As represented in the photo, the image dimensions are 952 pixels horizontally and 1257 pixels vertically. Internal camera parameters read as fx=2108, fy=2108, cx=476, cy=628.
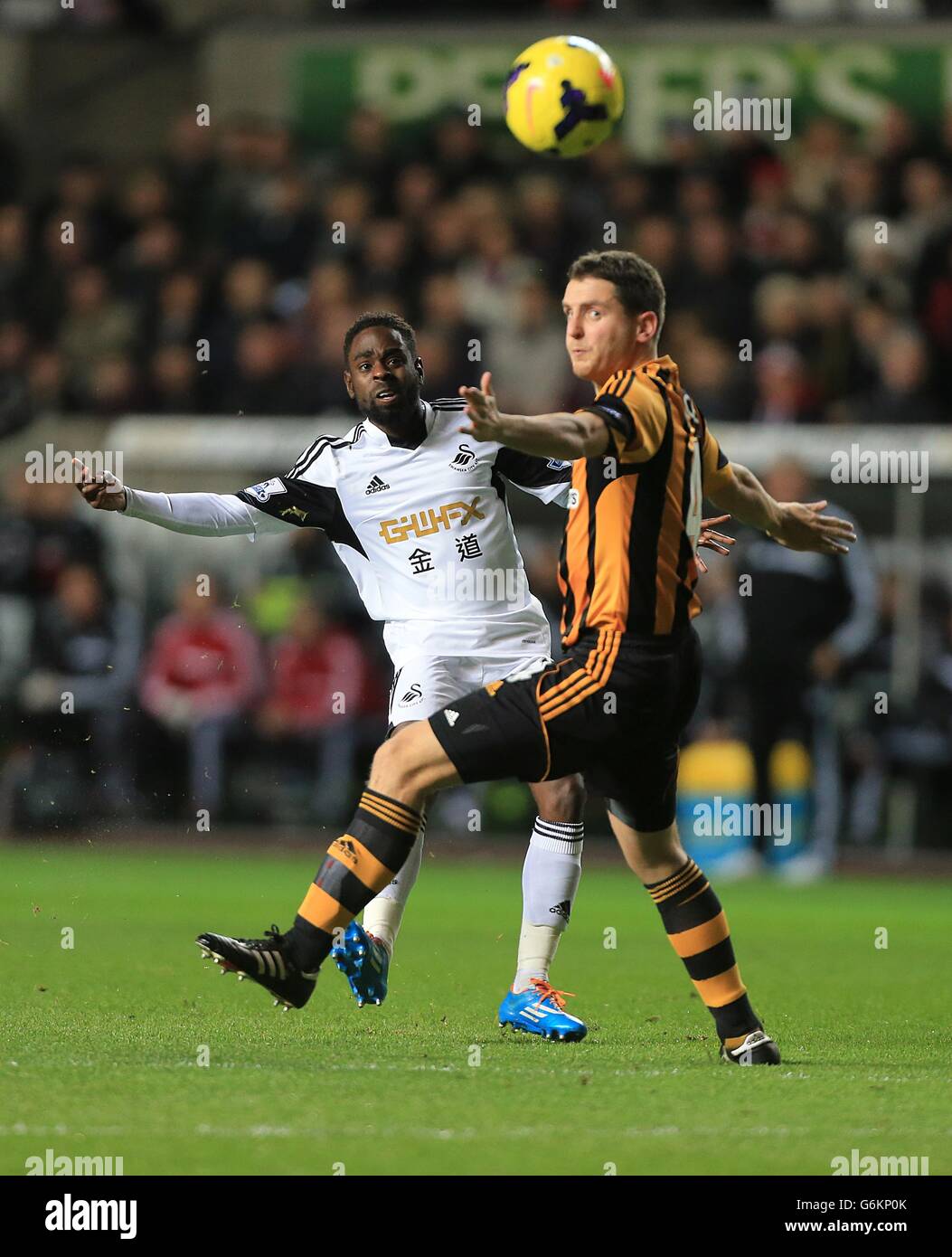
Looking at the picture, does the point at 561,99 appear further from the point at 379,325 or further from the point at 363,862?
the point at 363,862

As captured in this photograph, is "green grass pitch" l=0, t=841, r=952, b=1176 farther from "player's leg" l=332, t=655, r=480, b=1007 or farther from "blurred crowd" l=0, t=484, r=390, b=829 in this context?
"blurred crowd" l=0, t=484, r=390, b=829

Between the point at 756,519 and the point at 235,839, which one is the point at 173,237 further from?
the point at 756,519

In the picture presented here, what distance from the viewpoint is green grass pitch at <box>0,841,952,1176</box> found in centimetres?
484

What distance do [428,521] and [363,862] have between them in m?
1.61

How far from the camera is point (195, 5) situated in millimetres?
20766

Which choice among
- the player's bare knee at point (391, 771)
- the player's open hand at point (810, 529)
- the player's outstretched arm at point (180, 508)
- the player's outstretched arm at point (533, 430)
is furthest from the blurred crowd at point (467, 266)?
the player's outstretched arm at point (533, 430)

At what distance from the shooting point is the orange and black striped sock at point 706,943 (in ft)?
20.5

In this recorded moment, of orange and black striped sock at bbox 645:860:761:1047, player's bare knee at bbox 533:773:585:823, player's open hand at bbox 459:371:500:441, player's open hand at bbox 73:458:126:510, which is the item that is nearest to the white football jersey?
player's bare knee at bbox 533:773:585:823

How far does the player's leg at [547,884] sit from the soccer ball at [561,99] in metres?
2.81

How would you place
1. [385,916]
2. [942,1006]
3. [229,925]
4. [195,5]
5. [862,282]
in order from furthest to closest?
[195,5] → [862,282] → [229,925] → [942,1006] → [385,916]

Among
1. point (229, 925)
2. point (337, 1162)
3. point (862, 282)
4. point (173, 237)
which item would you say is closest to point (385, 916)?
point (337, 1162)

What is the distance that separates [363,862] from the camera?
5.95 m

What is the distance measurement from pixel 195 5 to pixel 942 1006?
1557 centimetres

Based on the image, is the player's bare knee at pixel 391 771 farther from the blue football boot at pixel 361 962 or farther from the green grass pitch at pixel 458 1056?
the green grass pitch at pixel 458 1056
